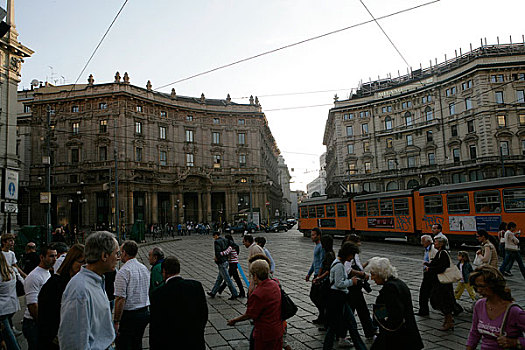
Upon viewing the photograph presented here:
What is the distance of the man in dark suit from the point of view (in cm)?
318

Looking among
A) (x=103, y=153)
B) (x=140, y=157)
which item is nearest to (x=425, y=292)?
(x=140, y=157)

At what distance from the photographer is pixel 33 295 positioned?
14.0 ft

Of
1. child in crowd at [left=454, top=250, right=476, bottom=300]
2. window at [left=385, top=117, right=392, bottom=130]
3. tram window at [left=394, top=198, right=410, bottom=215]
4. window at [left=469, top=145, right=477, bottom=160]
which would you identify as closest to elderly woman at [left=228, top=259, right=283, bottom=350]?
child in crowd at [left=454, top=250, right=476, bottom=300]

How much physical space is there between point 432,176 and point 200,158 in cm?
3278

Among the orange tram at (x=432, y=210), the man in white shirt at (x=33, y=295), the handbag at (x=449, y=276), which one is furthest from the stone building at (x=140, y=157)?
the handbag at (x=449, y=276)

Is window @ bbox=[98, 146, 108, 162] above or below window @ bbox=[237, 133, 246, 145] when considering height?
below

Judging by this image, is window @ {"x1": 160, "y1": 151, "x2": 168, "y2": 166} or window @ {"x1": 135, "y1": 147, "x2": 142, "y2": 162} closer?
window @ {"x1": 135, "y1": 147, "x2": 142, "y2": 162}

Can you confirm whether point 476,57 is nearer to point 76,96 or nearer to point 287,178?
point 76,96

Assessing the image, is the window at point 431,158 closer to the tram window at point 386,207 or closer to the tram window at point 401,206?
the tram window at point 386,207

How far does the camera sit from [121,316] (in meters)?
4.17

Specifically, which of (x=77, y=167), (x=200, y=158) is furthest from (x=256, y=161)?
(x=77, y=167)

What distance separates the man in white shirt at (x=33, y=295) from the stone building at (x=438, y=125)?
118 feet

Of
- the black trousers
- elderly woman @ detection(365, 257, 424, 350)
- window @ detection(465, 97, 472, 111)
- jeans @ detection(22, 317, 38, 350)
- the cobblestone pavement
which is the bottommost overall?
the cobblestone pavement

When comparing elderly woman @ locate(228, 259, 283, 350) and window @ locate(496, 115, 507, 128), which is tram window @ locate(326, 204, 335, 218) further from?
window @ locate(496, 115, 507, 128)
